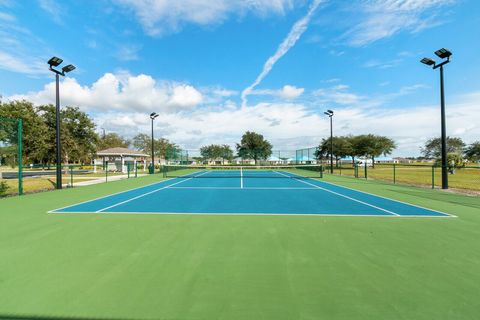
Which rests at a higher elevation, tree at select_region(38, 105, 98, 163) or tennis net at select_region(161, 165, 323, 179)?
tree at select_region(38, 105, 98, 163)

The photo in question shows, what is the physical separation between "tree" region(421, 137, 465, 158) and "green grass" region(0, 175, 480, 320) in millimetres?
87756

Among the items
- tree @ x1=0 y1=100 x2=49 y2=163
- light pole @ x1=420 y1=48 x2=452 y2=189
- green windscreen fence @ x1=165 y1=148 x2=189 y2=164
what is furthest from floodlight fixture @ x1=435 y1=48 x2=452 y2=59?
tree @ x1=0 y1=100 x2=49 y2=163

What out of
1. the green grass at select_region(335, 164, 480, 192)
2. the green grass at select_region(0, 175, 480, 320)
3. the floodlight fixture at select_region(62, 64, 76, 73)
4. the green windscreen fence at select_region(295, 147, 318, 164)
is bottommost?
the green grass at select_region(335, 164, 480, 192)

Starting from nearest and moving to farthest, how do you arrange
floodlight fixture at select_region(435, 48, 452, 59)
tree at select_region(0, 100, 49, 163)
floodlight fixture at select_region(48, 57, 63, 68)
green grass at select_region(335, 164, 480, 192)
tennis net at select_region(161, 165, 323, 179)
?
floodlight fixture at select_region(48, 57, 63, 68) → floodlight fixture at select_region(435, 48, 452, 59) → green grass at select_region(335, 164, 480, 192) → tennis net at select_region(161, 165, 323, 179) → tree at select_region(0, 100, 49, 163)

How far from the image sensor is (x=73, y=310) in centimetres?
261

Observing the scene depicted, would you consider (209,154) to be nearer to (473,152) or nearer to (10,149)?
(10,149)

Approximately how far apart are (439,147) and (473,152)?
1455 centimetres

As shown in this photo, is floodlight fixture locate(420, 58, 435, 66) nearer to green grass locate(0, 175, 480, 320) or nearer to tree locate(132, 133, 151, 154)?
green grass locate(0, 175, 480, 320)

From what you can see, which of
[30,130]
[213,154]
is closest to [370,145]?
[213,154]

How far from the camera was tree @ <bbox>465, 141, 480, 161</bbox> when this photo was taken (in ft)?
212

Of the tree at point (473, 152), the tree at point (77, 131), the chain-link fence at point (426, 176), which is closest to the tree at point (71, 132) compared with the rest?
the tree at point (77, 131)

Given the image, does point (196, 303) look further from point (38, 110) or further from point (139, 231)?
point (38, 110)

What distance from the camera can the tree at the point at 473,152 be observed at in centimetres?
6457

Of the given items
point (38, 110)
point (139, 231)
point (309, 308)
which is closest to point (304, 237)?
point (309, 308)
